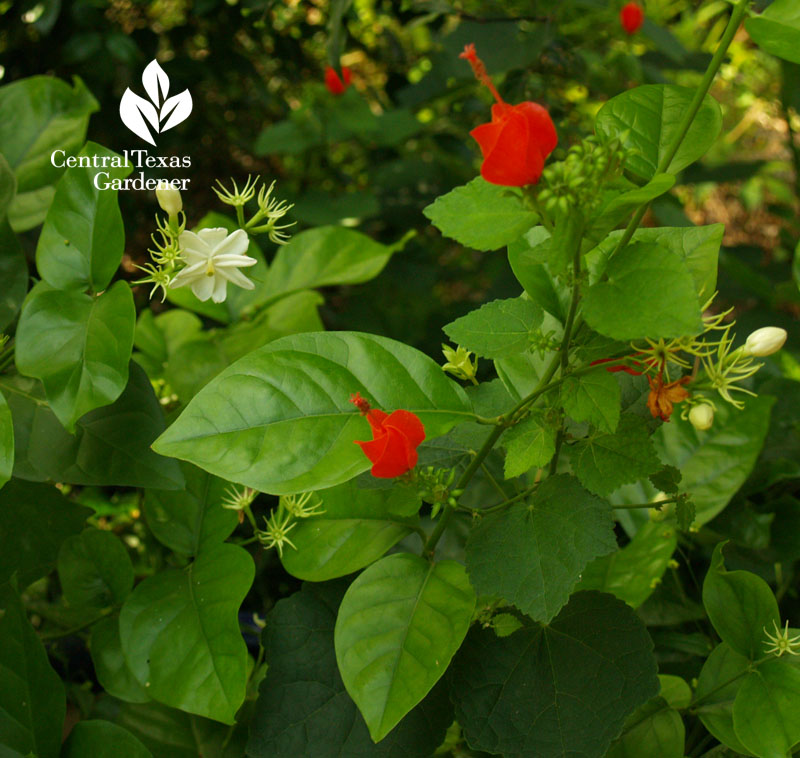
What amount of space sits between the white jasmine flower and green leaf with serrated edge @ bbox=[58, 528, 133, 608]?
0.19m

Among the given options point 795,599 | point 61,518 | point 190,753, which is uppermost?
point 61,518

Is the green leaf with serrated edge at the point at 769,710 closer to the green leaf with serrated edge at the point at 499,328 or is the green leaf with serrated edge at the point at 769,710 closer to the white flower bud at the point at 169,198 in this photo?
the green leaf with serrated edge at the point at 499,328

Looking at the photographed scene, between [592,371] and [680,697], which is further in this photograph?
[680,697]

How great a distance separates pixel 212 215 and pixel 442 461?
364 mm

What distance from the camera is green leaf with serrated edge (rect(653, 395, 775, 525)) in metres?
0.59

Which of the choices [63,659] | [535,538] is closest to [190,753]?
[63,659]

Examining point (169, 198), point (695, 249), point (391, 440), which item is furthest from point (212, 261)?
point (695, 249)

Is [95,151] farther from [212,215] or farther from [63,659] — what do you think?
[63,659]

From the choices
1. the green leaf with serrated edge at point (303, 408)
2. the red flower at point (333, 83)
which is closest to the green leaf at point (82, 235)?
the green leaf with serrated edge at point (303, 408)

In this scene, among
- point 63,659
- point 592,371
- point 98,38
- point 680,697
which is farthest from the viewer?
point 98,38

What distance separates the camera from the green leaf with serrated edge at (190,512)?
506mm

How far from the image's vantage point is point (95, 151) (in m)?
0.48

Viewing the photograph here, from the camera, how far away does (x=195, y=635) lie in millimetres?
446

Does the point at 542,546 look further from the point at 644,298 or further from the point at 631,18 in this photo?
the point at 631,18
